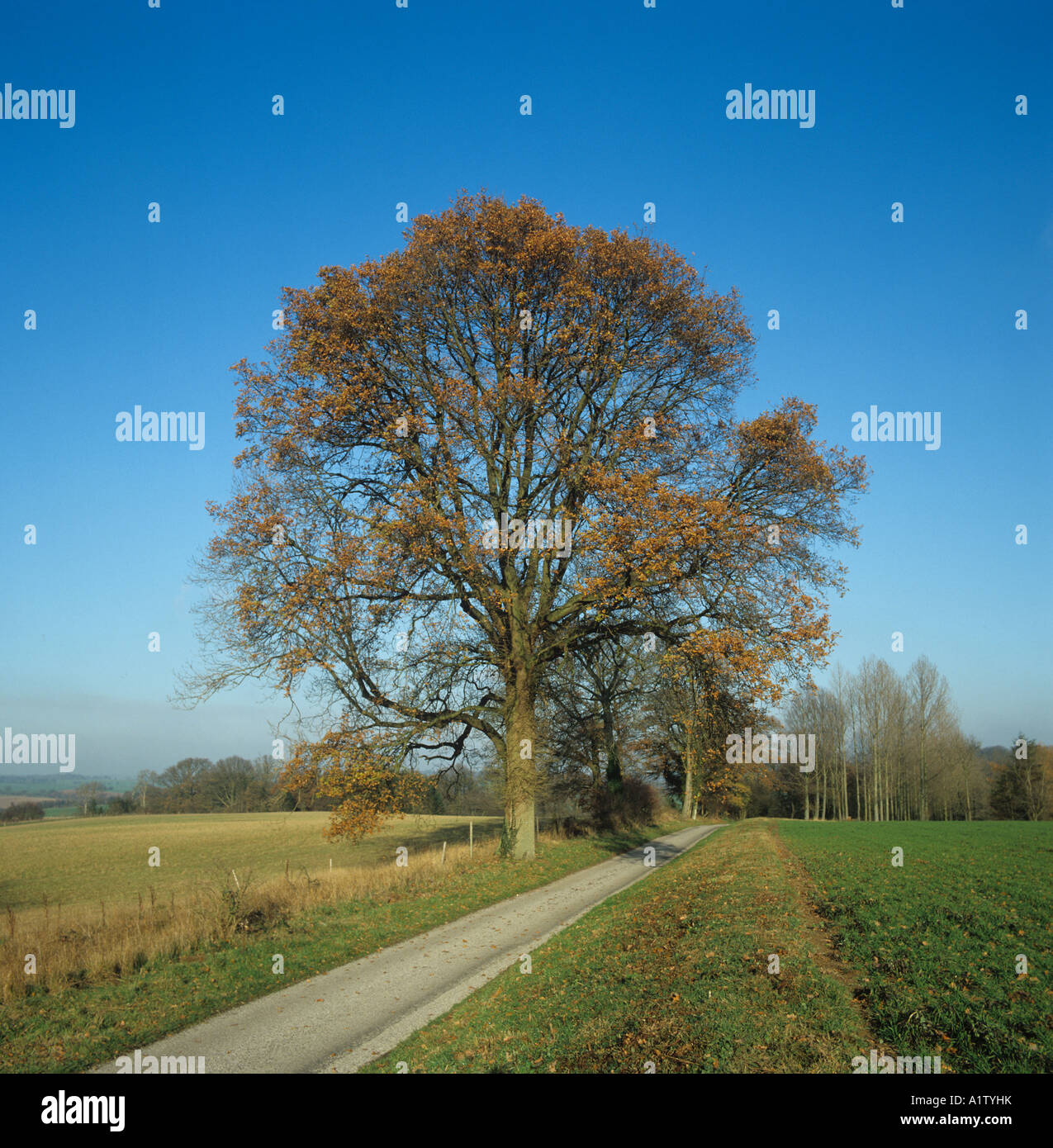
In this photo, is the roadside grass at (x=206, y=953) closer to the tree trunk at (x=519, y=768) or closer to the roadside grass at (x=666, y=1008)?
the tree trunk at (x=519, y=768)

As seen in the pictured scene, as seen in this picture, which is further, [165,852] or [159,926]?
[165,852]

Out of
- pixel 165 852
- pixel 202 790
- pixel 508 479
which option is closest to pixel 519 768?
pixel 508 479

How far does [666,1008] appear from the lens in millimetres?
6934

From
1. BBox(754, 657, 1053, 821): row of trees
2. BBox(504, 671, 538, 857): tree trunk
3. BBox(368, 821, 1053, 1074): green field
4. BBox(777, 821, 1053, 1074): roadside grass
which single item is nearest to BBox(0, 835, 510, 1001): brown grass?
BBox(504, 671, 538, 857): tree trunk

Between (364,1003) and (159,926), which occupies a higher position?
(364,1003)

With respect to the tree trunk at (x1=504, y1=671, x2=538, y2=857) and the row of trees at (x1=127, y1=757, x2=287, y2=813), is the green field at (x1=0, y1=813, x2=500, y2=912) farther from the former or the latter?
the row of trees at (x1=127, y1=757, x2=287, y2=813)

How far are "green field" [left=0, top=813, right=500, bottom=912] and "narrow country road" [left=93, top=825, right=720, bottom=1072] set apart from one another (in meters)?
5.90

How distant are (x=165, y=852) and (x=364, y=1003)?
43.4 metres

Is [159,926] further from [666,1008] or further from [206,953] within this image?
[666,1008]

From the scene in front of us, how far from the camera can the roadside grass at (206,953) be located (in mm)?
7375

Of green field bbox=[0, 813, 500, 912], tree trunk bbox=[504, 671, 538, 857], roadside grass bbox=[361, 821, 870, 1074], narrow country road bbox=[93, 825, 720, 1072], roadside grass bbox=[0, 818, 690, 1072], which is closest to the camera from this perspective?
roadside grass bbox=[361, 821, 870, 1074]

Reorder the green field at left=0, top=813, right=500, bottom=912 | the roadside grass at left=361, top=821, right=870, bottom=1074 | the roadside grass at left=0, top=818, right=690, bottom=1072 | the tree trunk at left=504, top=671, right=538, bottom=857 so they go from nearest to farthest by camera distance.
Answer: the roadside grass at left=361, top=821, right=870, bottom=1074 → the roadside grass at left=0, top=818, right=690, bottom=1072 → the tree trunk at left=504, top=671, right=538, bottom=857 → the green field at left=0, top=813, right=500, bottom=912

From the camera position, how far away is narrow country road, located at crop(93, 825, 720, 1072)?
265 inches
